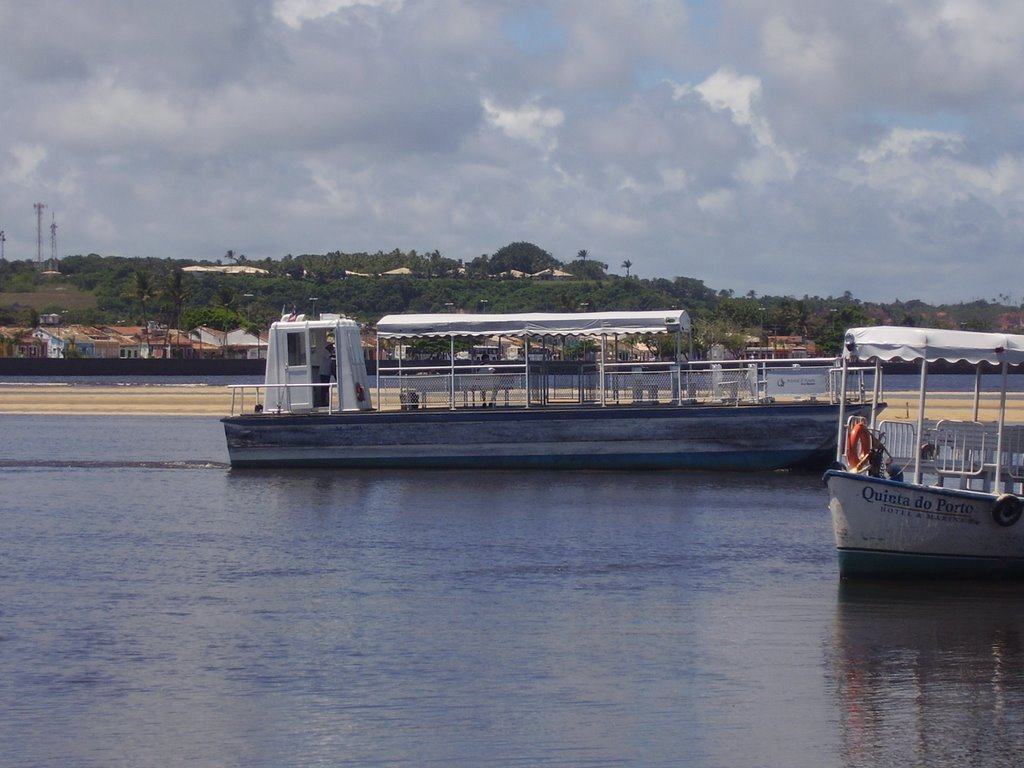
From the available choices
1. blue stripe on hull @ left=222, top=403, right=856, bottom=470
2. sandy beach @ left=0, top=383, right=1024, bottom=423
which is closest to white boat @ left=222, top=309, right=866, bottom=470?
blue stripe on hull @ left=222, top=403, right=856, bottom=470

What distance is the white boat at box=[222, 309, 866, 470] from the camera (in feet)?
98.4

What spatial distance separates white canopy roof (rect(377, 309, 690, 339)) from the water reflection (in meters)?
13.4

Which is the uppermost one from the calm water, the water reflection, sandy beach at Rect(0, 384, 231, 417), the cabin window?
the cabin window

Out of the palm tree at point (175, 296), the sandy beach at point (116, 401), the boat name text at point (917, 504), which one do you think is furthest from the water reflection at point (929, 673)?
the palm tree at point (175, 296)

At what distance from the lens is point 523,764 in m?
11.0

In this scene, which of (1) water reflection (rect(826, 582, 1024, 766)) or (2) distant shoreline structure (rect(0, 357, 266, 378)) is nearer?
(1) water reflection (rect(826, 582, 1024, 766))

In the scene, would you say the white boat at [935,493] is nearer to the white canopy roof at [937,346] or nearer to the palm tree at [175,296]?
the white canopy roof at [937,346]

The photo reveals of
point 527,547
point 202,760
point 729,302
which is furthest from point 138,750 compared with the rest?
point 729,302

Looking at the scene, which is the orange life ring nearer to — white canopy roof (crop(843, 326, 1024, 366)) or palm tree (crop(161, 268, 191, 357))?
white canopy roof (crop(843, 326, 1024, 366))

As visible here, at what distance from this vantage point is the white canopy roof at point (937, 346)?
17.4 m

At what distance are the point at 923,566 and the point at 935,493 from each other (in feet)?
3.87

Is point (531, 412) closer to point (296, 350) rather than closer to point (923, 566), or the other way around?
point (296, 350)

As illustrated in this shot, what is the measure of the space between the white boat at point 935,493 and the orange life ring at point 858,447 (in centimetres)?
1

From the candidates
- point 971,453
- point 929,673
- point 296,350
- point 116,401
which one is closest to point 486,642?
point 929,673
